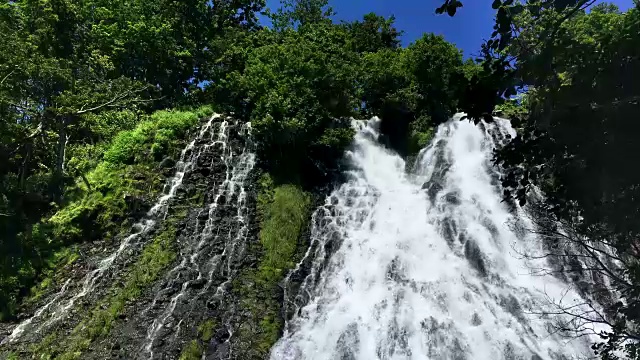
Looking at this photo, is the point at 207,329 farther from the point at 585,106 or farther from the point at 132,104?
the point at 132,104

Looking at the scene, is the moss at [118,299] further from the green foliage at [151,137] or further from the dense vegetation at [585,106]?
the dense vegetation at [585,106]

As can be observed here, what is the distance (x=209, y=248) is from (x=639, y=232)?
474 inches

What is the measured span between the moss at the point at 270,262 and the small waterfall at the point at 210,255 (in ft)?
2.15

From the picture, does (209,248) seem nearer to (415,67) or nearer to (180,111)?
(180,111)

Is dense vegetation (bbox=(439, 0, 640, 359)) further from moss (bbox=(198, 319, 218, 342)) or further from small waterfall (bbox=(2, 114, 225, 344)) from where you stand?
small waterfall (bbox=(2, 114, 225, 344))

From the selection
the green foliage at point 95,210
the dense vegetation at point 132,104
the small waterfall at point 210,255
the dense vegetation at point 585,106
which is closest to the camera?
the dense vegetation at point 585,106

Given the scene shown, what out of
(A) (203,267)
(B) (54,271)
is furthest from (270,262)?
(B) (54,271)

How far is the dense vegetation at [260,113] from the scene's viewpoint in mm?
4785

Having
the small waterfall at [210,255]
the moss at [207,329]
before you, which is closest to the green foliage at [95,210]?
the small waterfall at [210,255]

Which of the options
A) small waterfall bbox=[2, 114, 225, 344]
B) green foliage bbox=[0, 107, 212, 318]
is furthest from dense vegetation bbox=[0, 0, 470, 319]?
small waterfall bbox=[2, 114, 225, 344]

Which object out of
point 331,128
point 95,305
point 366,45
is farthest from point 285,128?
point 366,45

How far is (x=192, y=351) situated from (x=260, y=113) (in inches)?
419

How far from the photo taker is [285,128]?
18.9 m

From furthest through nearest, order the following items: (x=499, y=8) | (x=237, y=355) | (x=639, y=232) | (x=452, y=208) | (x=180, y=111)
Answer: (x=180, y=111)
(x=452, y=208)
(x=237, y=355)
(x=639, y=232)
(x=499, y=8)
